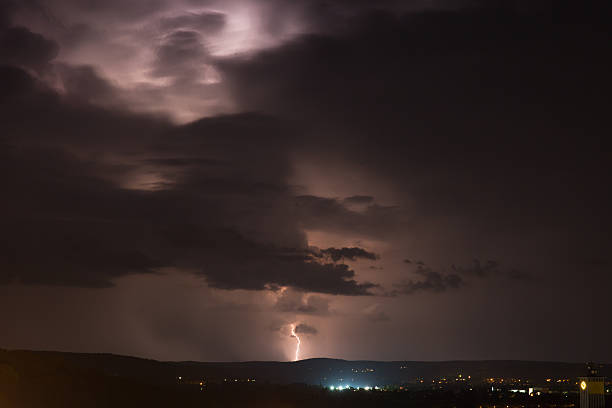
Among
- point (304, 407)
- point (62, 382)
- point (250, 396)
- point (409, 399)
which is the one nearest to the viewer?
point (62, 382)

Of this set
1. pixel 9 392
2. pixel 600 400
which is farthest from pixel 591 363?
pixel 9 392

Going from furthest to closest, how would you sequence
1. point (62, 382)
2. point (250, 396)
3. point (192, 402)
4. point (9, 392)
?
point (250, 396)
point (192, 402)
point (62, 382)
point (9, 392)

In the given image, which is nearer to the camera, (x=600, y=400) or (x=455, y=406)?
(x=600, y=400)

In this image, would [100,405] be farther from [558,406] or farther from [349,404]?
[558,406]

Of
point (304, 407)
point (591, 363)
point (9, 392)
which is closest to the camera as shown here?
point (591, 363)

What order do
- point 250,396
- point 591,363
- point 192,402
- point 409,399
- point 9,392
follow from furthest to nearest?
point 409,399
point 250,396
point 192,402
point 9,392
point 591,363

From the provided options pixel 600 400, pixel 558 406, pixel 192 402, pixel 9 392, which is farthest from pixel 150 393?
pixel 600 400

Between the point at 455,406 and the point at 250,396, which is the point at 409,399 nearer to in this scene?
the point at 455,406

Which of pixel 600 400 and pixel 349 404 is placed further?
pixel 349 404
